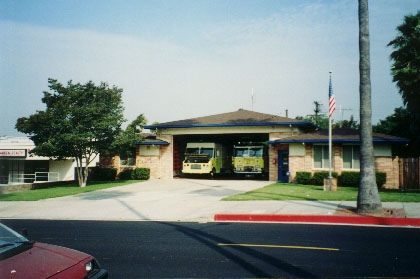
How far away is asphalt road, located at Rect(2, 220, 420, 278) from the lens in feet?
21.8

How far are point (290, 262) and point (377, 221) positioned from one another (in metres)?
5.44

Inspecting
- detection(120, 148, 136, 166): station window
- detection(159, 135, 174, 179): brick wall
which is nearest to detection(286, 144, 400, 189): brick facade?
detection(159, 135, 174, 179): brick wall

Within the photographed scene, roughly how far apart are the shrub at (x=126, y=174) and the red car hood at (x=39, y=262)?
26183 mm

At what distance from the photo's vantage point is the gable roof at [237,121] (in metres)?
27.6

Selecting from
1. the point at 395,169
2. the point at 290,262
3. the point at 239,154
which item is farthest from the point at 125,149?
the point at 290,262

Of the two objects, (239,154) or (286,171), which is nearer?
(286,171)

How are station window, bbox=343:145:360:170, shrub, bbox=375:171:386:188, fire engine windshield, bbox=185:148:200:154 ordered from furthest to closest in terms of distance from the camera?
fire engine windshield, bbox=185:148:200:154 → station window, bbox=343:145:360:170 → shrub, bbox=375:171:386:188

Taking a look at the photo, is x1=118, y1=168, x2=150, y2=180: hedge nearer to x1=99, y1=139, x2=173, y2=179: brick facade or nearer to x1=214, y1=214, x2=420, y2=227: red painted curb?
x1=99, y1=139, x2=173, y2=179: brick facade

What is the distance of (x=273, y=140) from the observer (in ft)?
92.0

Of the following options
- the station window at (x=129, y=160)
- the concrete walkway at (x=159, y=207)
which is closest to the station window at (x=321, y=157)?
the concrete walkway at (x=159, y=207)

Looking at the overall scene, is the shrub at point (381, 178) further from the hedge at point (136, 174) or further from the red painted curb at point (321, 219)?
the hedge at point (136, 174)

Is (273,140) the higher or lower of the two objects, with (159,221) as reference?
higher

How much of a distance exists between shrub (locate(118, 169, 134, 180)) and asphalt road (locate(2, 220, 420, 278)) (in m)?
18.8

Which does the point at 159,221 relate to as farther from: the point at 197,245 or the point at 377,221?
the point at 377,221
